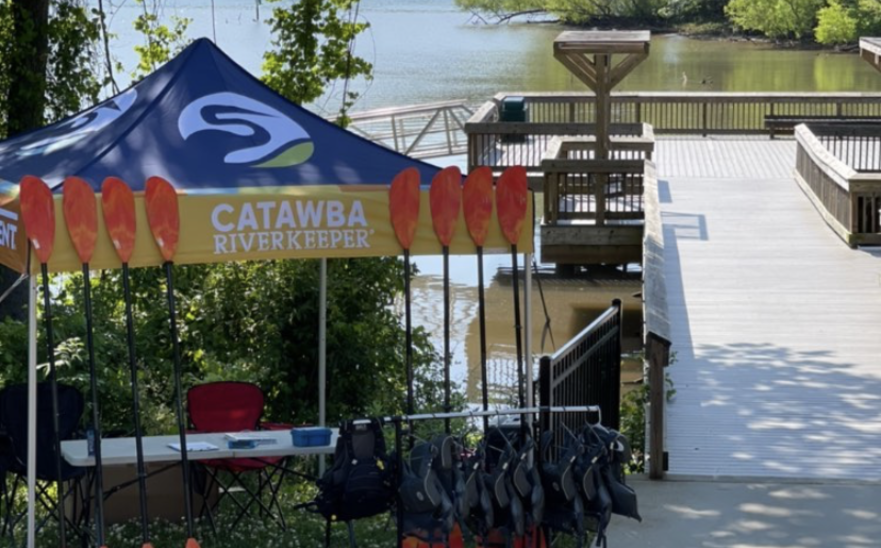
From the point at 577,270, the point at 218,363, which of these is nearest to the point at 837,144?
the point at 577,270

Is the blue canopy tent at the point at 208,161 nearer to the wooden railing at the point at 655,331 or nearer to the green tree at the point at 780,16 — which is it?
the wooden railing at the point at 655,331

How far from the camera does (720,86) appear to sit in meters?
51.2

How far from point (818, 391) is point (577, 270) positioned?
9.37m

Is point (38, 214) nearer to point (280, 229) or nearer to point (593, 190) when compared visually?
point (280, 229)

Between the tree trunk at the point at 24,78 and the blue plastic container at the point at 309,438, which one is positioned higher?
the tree trunk at the point at 24,78

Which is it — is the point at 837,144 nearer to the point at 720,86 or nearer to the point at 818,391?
the point at 818,391

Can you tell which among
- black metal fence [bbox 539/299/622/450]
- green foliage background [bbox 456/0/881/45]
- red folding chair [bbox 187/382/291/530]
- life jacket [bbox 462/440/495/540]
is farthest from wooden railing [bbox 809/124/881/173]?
green foliage background [bbox 456/0/881/45]

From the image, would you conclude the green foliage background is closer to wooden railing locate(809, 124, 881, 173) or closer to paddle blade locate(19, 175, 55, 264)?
wooden railing locate(809, 124, 881, 173)

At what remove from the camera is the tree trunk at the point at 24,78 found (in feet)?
41.7

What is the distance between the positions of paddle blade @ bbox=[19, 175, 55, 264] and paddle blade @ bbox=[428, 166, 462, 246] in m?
1.88

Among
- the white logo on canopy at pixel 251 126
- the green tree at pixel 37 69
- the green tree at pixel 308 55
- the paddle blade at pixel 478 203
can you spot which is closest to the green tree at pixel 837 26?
the green tree at pixel 37 69

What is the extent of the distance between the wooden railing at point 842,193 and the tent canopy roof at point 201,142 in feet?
33.6

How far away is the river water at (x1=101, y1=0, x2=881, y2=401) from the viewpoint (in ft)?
59.6

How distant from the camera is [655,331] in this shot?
36.1 feet
